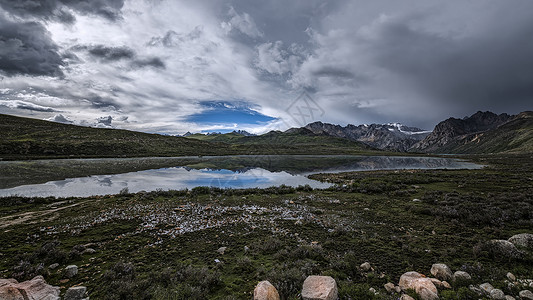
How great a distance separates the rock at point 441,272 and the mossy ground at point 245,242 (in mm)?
559

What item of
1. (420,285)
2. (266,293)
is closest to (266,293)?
(266,293)

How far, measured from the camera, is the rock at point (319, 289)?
19.0 ft

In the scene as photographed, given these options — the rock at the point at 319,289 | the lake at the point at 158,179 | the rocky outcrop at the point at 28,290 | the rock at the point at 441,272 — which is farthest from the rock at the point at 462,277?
the lake at the point at 158,179

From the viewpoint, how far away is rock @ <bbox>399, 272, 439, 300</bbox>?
5.91 m

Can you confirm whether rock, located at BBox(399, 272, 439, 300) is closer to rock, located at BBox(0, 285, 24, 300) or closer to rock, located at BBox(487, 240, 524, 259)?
rock, located at BBox(487, 240, 524, 259)

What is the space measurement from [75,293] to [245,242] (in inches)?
262

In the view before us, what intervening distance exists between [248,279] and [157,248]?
17.5 ft

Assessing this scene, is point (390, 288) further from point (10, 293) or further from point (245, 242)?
point (10, 293)

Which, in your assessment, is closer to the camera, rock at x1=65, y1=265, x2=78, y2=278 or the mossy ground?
the mossy ground

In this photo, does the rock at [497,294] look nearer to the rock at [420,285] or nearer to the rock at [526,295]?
the rock at [526,295]

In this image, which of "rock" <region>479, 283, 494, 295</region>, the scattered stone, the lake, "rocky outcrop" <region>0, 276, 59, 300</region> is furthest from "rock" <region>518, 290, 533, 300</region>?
the lake

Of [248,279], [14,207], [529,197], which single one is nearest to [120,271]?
[248,279]

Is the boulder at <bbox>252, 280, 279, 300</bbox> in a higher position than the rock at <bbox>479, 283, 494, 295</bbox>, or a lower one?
lower

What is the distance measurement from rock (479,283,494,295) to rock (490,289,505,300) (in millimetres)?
221
